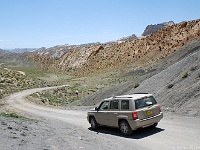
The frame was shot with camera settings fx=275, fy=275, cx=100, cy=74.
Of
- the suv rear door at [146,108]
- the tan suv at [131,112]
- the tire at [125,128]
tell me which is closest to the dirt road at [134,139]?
the tire at [125,128]

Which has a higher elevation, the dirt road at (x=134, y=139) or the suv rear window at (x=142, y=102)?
the suv rear window at (x=142, y=102)

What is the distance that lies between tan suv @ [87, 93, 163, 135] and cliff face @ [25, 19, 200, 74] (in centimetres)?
6306

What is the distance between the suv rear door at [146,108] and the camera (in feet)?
40.7

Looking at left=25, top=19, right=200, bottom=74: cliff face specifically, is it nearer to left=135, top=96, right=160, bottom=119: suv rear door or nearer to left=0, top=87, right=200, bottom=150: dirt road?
left=0, top=87, right=200, bottom=150: dirt road

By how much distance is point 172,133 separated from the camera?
1255 centimetres

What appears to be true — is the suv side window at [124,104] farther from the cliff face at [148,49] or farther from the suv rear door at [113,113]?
the cliff face at [148,49]

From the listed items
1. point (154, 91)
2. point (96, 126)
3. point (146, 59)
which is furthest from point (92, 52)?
point (96, 126)

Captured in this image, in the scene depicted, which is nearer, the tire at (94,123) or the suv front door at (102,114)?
the suv front door at (102,114)

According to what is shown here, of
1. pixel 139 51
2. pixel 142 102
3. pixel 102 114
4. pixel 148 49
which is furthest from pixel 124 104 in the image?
pixel 139 51

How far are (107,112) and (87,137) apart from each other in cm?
187

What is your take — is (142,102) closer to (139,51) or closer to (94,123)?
(94,123)

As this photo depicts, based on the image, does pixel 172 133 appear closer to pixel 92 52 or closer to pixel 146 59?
pixel 146 59

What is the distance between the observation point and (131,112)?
12344 mm

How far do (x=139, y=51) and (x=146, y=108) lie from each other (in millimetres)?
78309
